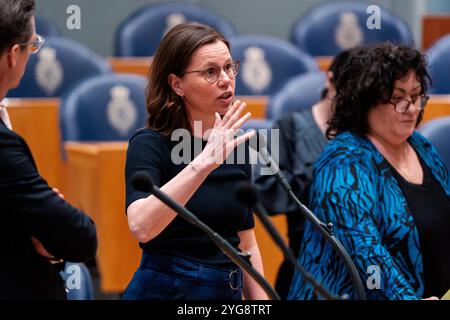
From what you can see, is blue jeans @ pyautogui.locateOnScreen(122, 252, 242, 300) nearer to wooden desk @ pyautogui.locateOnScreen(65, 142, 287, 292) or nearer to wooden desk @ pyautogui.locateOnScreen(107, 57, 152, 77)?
wooden desk @ pyautogui.locateOnScreen(65, 142, 287, 292)

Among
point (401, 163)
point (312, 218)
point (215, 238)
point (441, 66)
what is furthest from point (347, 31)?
point (215, 238)

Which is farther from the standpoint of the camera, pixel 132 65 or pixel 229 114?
pixel 132 65

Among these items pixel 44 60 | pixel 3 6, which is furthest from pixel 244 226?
pixel 44 60

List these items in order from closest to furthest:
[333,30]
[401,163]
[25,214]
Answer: [25,214], [401,163], [333,30]

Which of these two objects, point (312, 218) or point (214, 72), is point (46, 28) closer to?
point (214, 72)

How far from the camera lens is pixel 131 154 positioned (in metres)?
1.79

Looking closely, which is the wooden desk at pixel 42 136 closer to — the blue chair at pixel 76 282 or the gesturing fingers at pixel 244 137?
the blue chair at pixel 76 282

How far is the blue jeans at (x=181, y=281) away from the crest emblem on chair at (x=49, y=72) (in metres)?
3.10

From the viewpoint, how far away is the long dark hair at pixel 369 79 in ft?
7.57

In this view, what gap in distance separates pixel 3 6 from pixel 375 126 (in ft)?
3.67

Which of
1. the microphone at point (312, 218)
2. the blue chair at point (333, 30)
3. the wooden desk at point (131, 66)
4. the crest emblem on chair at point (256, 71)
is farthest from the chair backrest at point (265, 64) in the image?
the microphone at point (312, 218)

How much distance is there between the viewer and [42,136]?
13.6 ft

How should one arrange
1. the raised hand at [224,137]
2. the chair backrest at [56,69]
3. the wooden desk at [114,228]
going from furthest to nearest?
the chair backrest at [56,69], the wooden desk at [114,228], the raised hand at [224,137]

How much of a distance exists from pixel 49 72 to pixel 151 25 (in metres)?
1.11
